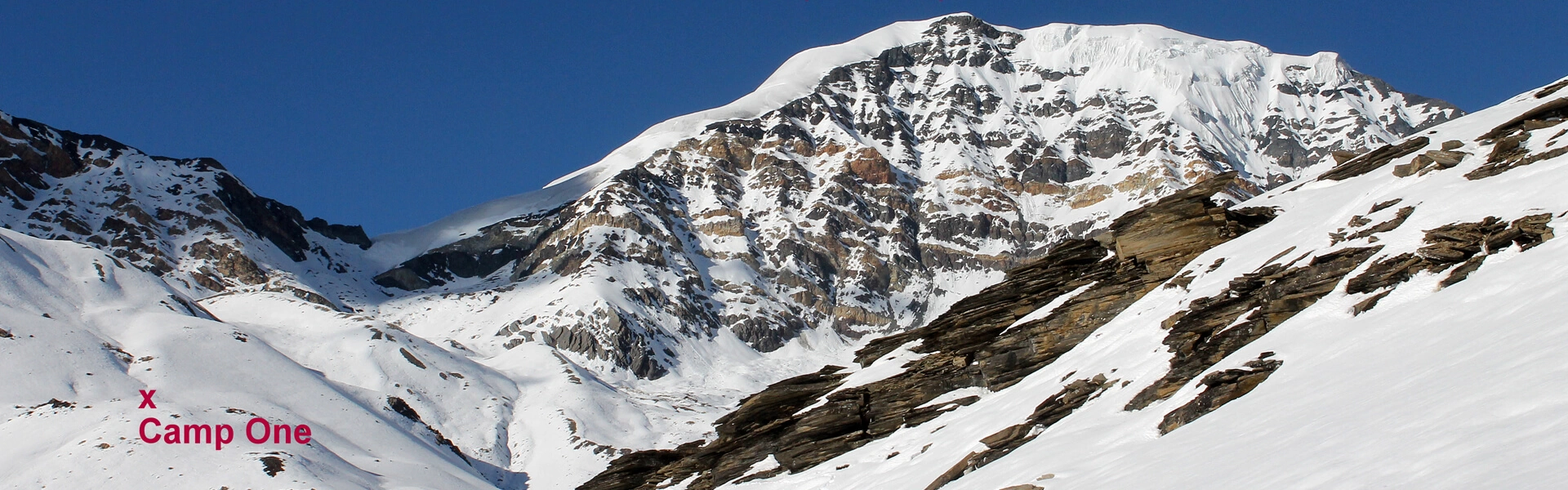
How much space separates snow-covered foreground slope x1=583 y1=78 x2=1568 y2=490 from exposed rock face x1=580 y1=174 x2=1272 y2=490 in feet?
0.35

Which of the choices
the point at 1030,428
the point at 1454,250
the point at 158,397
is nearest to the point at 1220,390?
the point at 1454,250

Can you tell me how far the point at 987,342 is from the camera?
49406 millimetres

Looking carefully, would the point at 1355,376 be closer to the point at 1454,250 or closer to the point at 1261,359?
the point at 1261,359

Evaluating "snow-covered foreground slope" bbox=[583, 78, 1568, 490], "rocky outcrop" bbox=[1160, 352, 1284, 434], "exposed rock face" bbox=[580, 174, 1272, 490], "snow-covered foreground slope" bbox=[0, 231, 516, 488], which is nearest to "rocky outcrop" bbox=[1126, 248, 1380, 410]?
"snow-covered foreground slope" bbox=[583, 78, 1568, 490]

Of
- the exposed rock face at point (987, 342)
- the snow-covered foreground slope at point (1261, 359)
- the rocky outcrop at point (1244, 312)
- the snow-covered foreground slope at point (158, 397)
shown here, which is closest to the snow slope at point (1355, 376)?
the snow-covered foreground slope at point (1261, 359)

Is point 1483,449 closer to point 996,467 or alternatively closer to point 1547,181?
point 996,467

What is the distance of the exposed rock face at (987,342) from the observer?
45.3 metres

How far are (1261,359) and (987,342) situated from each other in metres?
20.7

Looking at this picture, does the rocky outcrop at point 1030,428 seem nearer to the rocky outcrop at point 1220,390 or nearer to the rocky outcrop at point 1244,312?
the rocky outcrop at point 1244,312

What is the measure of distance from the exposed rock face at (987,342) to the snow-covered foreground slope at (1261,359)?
106mm

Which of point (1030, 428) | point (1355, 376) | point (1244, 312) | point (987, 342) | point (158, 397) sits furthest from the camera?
point (158, 397)

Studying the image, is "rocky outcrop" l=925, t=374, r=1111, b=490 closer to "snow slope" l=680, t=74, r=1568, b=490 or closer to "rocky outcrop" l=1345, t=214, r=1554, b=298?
"snow slope" l=680, t=74, r=1568, b=490

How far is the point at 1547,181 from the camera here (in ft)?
104

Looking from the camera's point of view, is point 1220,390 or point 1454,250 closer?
point 1220,390
